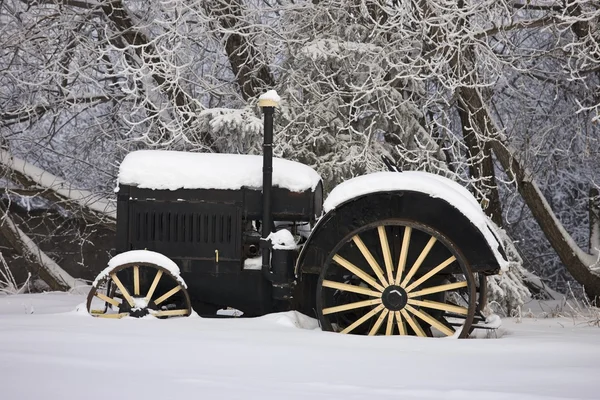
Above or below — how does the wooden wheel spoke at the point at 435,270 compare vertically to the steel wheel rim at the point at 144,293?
above

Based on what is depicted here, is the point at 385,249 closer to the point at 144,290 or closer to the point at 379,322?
the point at 379,322

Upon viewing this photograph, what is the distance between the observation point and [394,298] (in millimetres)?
4965

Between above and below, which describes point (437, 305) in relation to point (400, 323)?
above

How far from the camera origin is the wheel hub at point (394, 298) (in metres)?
4.96

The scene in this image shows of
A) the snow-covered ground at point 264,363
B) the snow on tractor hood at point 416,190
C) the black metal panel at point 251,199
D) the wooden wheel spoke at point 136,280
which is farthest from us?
the black metal panel at point 251,199

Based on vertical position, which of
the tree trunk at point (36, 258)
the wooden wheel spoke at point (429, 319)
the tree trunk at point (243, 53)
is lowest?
the tree trunk at point (36, 258)

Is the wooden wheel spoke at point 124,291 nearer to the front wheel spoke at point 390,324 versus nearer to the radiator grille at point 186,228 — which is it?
the radiator grille at point 186,228

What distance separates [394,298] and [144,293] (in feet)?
5.18

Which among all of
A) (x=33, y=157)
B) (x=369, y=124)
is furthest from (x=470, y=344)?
(x=33, y=157)

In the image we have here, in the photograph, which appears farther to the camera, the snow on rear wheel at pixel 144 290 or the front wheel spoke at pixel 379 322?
the snow on rear wheel at pixel 144 290

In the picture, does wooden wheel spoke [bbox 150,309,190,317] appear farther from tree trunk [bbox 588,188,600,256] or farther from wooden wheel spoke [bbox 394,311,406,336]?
tree trunk [bbox 588,188,600,256]

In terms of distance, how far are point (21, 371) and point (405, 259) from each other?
2.39m

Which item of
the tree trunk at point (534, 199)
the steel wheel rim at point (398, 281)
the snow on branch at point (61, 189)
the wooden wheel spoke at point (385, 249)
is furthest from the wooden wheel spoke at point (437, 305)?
the snow on branch at point (61, 189)

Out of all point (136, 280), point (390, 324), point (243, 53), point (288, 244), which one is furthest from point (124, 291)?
point (243, 53)
